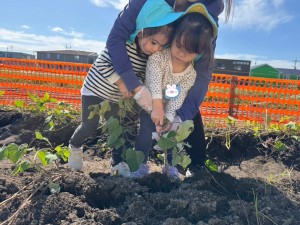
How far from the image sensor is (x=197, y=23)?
1771 millimetres

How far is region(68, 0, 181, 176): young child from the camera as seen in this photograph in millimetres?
1851

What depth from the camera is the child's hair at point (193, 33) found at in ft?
5.74

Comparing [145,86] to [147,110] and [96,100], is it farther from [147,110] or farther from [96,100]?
[96,100]

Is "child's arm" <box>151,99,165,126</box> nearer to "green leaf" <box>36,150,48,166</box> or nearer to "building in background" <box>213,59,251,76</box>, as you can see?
"green leaf" <box>36,150,48,166</box>

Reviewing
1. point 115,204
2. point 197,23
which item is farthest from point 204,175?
point 197,23

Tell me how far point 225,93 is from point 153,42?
2526 mm

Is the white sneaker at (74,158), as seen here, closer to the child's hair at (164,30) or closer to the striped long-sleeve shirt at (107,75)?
the striped long-sleeve shirt at (107,75)

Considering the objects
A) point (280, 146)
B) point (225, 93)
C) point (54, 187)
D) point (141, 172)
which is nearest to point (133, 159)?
point (141, 172)

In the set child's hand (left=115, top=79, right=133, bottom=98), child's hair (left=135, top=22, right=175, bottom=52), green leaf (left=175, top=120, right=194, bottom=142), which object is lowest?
green leaf (left=175, top=120, right=194, bottom=142)

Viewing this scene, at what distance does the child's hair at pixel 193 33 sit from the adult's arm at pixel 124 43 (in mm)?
284

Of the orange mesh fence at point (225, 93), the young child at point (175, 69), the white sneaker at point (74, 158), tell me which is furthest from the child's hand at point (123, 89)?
the orange mesh fence at point (225, 93)

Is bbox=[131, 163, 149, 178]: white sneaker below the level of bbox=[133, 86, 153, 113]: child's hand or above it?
below

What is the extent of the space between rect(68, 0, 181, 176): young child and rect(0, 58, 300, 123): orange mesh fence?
6.31 ft

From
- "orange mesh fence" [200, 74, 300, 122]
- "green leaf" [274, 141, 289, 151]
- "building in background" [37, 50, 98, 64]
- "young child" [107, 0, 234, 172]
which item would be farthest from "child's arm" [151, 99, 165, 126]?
"building in background" [37, 50, 98, 64]
